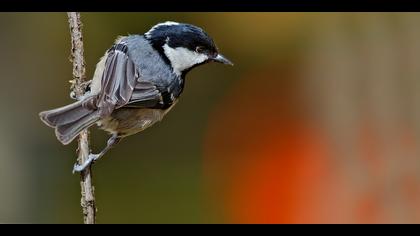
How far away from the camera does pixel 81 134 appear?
2.57 meters

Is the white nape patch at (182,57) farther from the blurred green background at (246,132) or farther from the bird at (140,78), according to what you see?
the blurred green background at (246,132)

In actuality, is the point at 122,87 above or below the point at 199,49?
below

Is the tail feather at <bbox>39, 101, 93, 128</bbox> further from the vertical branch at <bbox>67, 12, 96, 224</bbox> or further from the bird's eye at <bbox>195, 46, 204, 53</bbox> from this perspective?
the bird's eye at <bbox>195, 46, 204, 53</bbox>

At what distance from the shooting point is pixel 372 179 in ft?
16.1

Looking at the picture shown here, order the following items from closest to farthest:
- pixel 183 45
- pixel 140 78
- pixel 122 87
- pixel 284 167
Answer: pixel 122 87 < pixel 140 78 < pixel 183 45 < pixel 284 167

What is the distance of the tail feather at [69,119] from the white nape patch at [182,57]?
0.47 metres

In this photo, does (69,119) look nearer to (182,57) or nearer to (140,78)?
(140,78)

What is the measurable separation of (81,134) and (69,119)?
7cm

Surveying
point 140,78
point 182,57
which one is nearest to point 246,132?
point 182,57

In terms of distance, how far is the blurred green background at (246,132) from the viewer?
4969mm

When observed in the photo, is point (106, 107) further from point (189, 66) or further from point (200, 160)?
point (200, 160)

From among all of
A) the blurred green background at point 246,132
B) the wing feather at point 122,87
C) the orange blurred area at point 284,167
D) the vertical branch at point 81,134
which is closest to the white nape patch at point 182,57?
the wing feather at point 122,87

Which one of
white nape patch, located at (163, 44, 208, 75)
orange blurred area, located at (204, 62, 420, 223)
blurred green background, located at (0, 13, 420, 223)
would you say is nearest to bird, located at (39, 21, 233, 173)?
white nape patch, located at (163, 44, 208, 75)

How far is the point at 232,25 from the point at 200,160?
3.68ft
